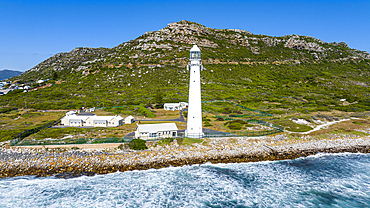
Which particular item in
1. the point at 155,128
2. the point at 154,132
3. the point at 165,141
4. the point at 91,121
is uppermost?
the point at 91,121

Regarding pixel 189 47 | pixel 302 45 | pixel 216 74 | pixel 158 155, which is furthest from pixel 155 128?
pixel 302 45

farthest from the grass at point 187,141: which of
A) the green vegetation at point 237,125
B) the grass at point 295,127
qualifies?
the grass at point 295,127

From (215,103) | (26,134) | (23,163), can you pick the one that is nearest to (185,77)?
(215,103)

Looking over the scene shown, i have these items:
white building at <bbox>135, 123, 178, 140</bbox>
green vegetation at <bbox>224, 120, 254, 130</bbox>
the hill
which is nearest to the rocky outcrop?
the hill

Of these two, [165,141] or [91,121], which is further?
[91,121]

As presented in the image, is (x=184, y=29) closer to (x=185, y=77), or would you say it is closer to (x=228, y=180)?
(x=185, y=77)

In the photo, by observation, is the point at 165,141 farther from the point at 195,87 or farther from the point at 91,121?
the point at 91,121

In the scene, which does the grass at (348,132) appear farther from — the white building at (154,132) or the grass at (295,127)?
the white building at (154,132)
